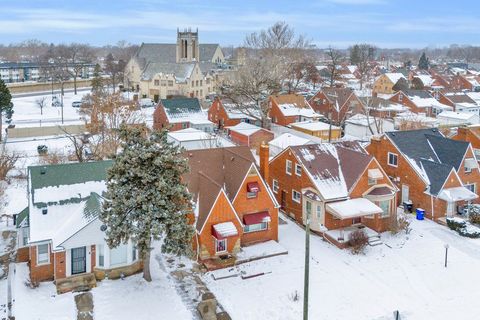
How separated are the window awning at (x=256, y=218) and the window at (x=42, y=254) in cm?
1090

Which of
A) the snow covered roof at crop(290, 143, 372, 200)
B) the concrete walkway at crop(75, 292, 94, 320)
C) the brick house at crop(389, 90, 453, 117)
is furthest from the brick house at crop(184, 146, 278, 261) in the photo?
the brick house at crop(389, 90, 453, 117)

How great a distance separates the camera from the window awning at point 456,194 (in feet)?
105

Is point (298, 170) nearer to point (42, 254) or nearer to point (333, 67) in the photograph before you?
point (42, 254)

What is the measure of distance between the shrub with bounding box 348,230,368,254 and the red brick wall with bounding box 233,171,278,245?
14.9 feet

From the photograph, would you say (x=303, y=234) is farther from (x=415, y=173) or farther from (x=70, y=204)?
(x=70, y=204)

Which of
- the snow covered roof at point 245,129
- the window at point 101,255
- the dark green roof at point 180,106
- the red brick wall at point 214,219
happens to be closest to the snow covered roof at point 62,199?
the window at point 101,255

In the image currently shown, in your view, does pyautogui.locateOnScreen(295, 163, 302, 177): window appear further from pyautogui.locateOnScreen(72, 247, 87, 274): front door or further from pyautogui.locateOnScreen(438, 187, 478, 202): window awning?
pyautogui.locateOnScreen(72, 247, 87, 274): front door

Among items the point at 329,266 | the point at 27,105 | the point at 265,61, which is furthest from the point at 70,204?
the point at 27,105

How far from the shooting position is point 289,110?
6525cm

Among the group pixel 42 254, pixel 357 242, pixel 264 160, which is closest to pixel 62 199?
pixel 42 254

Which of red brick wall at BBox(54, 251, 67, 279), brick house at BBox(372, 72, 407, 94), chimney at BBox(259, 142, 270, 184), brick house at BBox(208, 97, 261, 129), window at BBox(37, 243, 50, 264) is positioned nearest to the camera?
red brick wall at BBox(54, 251, 67, 279)

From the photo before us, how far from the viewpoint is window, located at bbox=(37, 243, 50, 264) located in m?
22.8

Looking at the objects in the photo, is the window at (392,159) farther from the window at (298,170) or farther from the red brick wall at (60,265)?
the red brick wall at (60,265)

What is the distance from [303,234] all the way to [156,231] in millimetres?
12150
